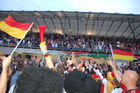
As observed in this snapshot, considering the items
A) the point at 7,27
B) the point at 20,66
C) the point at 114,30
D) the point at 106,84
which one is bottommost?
the point at 106,84

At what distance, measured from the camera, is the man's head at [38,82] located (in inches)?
39.1

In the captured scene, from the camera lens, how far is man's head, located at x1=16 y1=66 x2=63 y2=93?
994mm

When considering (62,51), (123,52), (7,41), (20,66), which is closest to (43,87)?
(20,66)

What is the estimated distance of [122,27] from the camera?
17.1 m

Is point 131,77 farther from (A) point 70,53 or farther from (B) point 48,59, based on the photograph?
(A) point 70,53

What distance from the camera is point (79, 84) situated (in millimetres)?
1370

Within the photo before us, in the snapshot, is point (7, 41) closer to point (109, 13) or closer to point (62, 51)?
point (62, 51)

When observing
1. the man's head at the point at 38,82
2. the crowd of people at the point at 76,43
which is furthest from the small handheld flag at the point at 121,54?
the crowd of people at the point at 76,43

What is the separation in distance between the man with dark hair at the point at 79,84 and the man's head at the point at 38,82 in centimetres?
32

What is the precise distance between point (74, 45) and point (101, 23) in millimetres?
4810

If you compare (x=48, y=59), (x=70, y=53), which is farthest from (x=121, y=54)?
(x=70, y=53)

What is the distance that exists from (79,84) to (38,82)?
1.75ft

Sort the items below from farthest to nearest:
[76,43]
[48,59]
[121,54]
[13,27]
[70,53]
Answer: [76,43] < [70,53] < [121,54] < [13,27] < [48,59]

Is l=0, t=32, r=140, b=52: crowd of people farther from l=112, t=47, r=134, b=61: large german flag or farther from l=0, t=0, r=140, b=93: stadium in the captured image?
l=112, t=47, r=134, b=61: large german flag
